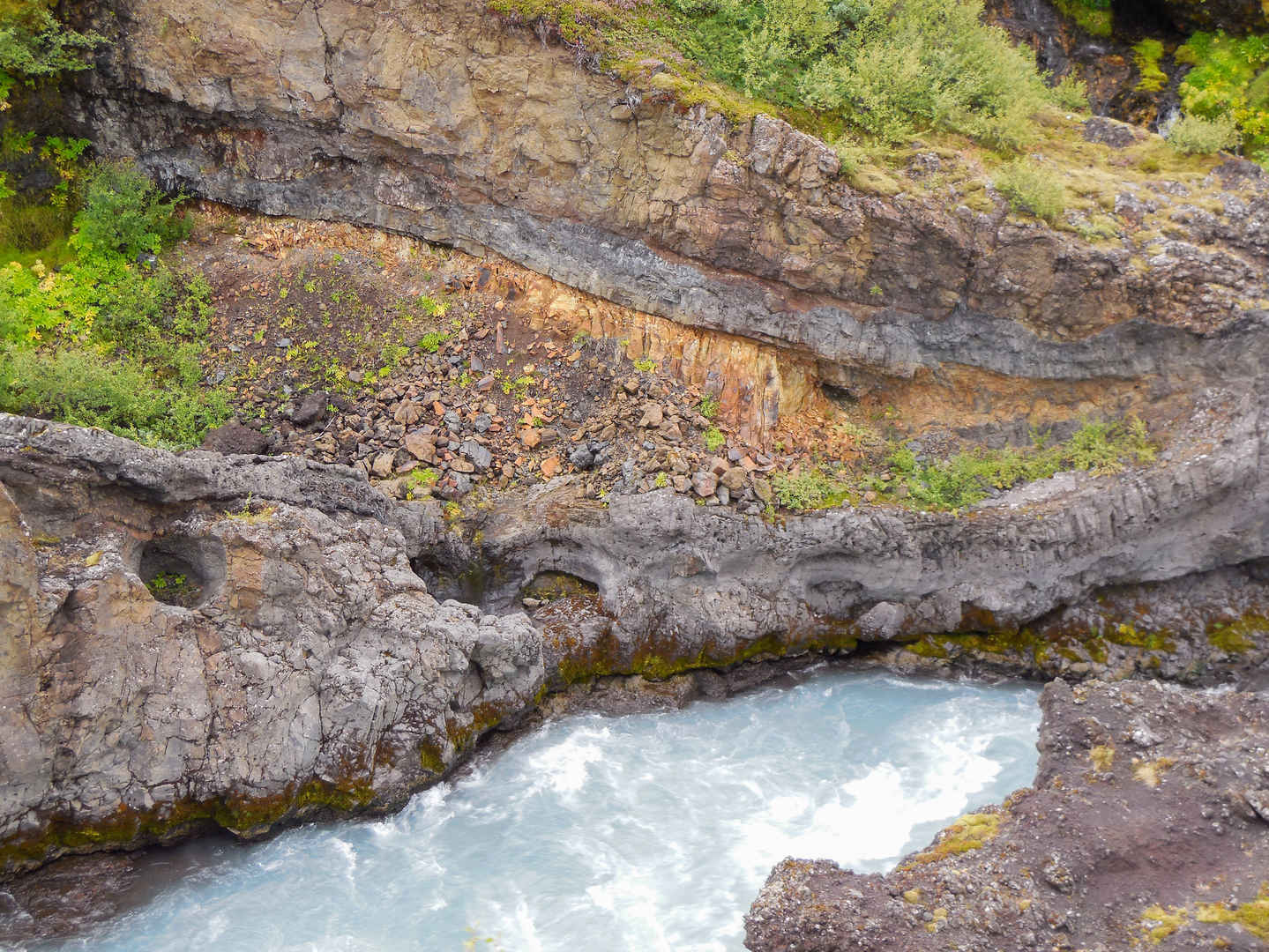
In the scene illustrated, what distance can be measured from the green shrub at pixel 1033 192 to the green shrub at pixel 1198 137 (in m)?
3.21

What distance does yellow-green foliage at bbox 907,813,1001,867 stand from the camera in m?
9.27

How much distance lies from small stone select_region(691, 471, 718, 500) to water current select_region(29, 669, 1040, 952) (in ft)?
10.9

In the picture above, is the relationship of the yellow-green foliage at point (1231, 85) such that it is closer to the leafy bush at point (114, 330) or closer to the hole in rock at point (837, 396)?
the hole in rock at point (837, 396)

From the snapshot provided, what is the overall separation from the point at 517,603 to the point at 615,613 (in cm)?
161

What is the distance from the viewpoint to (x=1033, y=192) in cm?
1495

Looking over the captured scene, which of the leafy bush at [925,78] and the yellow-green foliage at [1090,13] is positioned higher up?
the yellow-green foliage at [1090,13]

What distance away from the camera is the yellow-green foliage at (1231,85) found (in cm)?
1730

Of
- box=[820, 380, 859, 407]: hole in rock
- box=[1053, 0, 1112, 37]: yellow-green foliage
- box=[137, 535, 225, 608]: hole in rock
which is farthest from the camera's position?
box=[1053, 0, 1112, 37]: yellow-green foliage

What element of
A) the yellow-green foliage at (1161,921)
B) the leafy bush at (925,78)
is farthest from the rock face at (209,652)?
the leafy bush at (925,78)

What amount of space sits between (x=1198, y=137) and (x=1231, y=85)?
3475 millimetres

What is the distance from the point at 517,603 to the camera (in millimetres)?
14469

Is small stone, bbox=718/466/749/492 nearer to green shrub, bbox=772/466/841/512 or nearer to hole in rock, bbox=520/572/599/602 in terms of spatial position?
green shrub, bbox=772/466/841/512

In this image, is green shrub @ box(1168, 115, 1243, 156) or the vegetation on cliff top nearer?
the vegetation on cliff top

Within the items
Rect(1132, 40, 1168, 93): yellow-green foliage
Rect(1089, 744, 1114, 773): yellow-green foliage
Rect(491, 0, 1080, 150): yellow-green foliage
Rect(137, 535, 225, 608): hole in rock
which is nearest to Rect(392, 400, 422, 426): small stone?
Rect(137, 535, 225, 608): hole in rock
